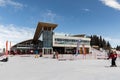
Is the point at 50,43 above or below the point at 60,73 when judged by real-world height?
above

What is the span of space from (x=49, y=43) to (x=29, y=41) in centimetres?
2462

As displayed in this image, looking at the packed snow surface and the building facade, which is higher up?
the building facade

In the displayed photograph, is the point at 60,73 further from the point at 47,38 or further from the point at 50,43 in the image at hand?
the point at 50,43

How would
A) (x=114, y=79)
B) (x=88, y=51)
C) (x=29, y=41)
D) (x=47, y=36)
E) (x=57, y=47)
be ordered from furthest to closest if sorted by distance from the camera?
(x=29, y=41)
(x=88, y=51)
(x=57, y=47)
(x=47, y=36)
(x=114, y=79)

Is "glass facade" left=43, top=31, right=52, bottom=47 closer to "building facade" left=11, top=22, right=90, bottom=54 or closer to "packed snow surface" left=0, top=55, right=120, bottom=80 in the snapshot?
"building facade" left=11, top=22, right=90, bottom=54

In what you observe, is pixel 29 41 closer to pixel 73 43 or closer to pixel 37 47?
pixel 37 47

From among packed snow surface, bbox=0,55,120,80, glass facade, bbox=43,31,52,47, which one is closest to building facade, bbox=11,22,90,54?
glass facade, bbox=43,31,52,47

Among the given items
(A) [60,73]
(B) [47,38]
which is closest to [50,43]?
(B) [47,38]

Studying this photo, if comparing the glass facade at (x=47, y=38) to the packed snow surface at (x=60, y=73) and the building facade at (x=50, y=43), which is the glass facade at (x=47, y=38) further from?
the packed snow surface at (x=60, y=73)

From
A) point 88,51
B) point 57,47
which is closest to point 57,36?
point 57,47

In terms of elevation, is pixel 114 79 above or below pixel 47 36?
below

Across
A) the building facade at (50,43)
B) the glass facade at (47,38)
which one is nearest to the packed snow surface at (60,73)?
the building facade at (50,43)

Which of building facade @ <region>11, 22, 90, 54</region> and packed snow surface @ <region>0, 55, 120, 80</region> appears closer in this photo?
packed snow surface @ <region>0, 55, 120, 80</region>

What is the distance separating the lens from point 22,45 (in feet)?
346
